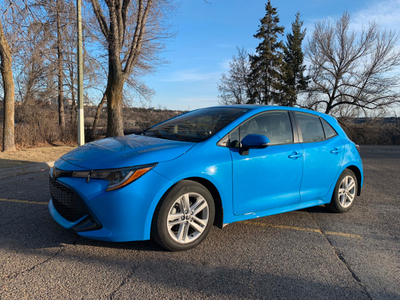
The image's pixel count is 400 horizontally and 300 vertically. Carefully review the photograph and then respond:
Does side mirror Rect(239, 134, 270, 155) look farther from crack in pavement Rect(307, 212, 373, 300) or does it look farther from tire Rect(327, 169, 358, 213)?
tire Rect(327, 169, 358, 213)

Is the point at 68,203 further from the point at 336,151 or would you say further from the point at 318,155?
the point at 336,151

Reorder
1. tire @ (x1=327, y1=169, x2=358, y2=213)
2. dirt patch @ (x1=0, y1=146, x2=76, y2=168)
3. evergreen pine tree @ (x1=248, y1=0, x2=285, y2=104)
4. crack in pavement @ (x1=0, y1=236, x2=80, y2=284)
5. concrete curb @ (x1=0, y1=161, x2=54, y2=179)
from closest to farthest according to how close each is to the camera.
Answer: crack in pavement @ (x1=0, y1=236, x2=80, y2=284), tire @ (x1=327, y1=169, x2=358, y2=213), concrete curb @ (x1=0, y1=161, x2=54, y2=179), dirt patch @ (x1=0, y1=146, x2=76, y2=168), evergreen pine tree @ (x1=248, y1=0, x2=285, y2=104)

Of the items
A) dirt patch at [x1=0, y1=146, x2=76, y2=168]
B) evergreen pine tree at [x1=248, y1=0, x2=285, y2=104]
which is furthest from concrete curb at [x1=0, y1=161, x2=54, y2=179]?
evergreen pine tree at [x1=248, y1=0, x2=285, y2=104]

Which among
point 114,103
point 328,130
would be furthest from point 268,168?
point 114,103

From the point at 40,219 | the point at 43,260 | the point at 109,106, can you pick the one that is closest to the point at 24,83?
the point at 109,106

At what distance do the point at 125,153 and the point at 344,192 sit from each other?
3.53 m

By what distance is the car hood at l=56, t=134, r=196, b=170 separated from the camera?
2.95 meters

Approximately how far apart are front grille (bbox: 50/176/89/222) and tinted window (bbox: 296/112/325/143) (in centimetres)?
306

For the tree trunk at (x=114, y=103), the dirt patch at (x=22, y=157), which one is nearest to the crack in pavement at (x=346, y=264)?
the dirt patch at (x=22, y=157)

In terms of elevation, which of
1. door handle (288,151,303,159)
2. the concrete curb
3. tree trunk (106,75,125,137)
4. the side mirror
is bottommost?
the concrete curb

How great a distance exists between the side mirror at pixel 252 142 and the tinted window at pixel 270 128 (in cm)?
12

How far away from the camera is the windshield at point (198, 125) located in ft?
12.0

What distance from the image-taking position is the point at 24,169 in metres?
7.27

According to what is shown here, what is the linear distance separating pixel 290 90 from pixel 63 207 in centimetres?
3608
